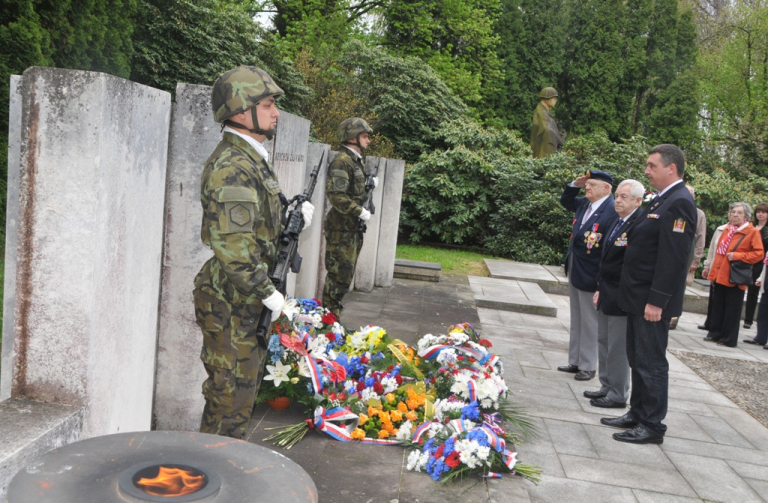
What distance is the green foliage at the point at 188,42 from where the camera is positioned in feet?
42.7

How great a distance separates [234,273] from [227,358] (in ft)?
1.59

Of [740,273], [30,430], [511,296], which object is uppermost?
[740,273]

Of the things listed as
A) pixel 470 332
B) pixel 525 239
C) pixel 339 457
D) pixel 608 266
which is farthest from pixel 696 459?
pixel 525 239

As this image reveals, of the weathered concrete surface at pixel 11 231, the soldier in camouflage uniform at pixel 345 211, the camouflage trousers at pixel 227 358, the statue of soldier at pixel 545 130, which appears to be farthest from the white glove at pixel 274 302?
the statue of soldier at pixel 545 130

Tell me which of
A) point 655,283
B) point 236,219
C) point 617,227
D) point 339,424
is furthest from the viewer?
point 617,227

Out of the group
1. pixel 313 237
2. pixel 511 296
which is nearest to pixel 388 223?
pixel 511 296

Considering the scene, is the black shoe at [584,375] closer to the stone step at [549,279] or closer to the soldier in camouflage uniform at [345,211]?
the soldier in camouflage uniform at [345,211]

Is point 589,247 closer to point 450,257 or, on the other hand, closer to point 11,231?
point 11,231

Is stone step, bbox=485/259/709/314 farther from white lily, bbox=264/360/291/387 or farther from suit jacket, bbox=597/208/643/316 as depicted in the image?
white lily, bbox=264/360/291/387

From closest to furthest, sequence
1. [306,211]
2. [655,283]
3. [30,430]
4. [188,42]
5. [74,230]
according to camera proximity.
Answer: [30,430]
[74,230]
[306,211]
[655,283]
[188,42]

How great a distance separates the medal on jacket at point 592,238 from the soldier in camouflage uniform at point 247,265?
141 inches

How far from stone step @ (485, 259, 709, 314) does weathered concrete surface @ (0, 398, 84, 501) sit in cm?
987

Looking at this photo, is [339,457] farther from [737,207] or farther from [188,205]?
[737,207]

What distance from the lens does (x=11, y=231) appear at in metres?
2.92
